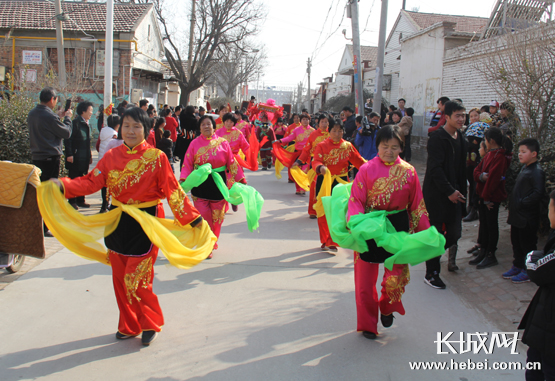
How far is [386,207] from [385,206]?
0.02 meters

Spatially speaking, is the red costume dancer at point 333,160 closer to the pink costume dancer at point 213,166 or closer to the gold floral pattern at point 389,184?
the pink costume dancer at point 213,166

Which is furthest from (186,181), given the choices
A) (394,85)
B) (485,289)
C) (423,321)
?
(394,85)

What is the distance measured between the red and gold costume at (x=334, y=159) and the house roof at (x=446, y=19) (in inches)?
886

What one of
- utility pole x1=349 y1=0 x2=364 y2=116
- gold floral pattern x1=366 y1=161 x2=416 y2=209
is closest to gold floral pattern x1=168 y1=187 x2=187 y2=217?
gold floral pattern x1=366 y1=161 x2=416 y2=209

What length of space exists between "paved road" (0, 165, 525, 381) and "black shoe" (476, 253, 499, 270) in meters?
0.70

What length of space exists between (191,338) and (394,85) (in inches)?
812

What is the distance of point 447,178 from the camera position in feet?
15.4

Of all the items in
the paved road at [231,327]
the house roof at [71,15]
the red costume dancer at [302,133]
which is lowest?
the paved road at [231,327]

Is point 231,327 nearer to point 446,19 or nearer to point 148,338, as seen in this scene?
point 148,338

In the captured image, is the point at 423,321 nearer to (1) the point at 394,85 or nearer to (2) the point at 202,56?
(1) the point at 394,85

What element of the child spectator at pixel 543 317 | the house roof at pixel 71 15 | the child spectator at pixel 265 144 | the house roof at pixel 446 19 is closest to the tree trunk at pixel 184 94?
the house roof at pixel 71 15

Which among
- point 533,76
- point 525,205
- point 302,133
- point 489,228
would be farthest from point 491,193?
point 302,133

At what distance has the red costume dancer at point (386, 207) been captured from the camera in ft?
11.6

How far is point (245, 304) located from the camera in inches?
171
